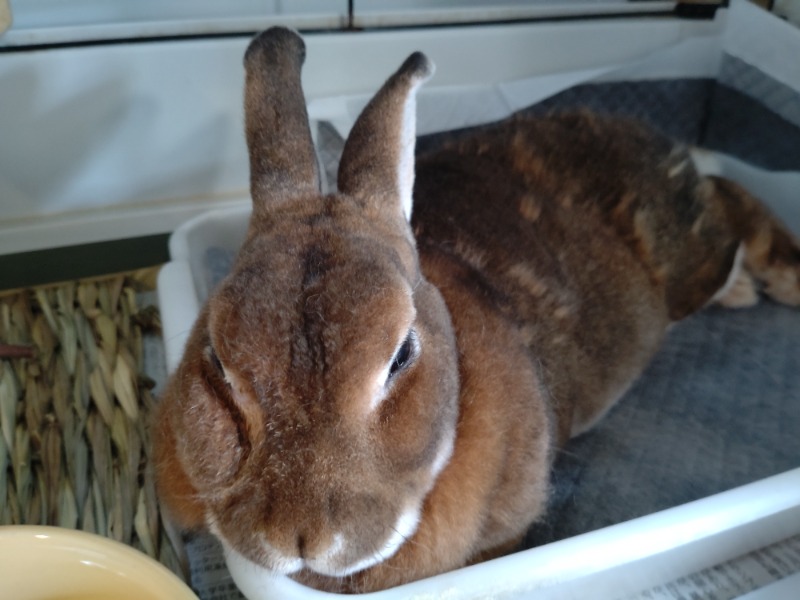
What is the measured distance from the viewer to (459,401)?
69 cm

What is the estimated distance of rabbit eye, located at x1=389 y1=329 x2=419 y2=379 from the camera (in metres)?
0.56

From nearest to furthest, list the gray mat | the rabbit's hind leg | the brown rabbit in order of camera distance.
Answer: the brown rabbit, the gray mat, the rabbit's hind leg

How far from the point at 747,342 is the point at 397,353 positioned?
756 millimetres

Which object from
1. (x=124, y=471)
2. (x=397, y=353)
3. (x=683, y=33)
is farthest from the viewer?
(x=683, y=33)

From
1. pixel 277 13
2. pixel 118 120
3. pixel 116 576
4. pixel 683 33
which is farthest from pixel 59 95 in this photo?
pixel 683 33

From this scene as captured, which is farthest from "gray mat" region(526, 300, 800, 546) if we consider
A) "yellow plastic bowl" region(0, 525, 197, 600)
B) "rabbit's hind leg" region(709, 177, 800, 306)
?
"yellow plastic bowl" region(0, 525, 197, 600)

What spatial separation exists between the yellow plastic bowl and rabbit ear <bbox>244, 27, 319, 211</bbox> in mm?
300

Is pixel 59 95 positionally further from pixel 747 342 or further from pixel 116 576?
pixel 747 342

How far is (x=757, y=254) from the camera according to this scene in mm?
1178

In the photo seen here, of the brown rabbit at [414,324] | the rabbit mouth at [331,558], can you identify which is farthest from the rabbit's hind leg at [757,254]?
the rabbit mouth at [331,558]

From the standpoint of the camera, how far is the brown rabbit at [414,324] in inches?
20.8

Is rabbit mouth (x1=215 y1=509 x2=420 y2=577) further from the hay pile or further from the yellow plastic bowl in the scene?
the hay pile

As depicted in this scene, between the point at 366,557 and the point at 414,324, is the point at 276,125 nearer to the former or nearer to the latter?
the point at 414,324

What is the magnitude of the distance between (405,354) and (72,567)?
12.6 inches
